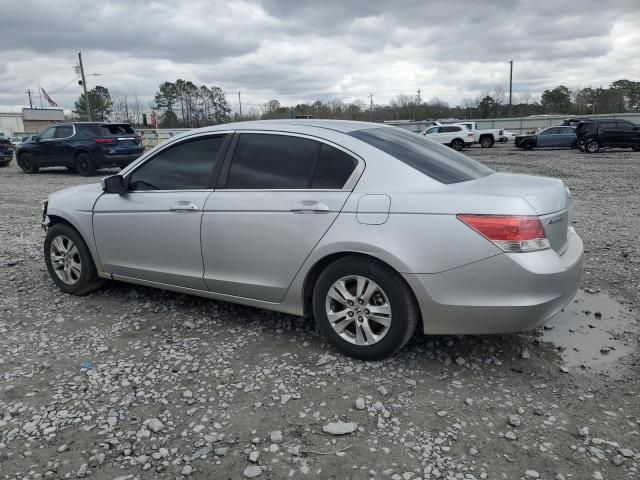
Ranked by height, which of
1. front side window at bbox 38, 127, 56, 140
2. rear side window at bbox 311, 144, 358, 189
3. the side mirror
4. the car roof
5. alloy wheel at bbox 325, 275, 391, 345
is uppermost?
front side window at bbox 38, 127, 56, 140

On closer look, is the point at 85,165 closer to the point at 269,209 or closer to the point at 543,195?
the point at 269,209

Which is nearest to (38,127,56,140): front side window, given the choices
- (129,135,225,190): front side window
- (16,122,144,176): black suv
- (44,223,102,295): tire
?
(16,122,144,176): black suv

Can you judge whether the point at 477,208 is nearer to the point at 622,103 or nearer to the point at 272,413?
the point at 272,413

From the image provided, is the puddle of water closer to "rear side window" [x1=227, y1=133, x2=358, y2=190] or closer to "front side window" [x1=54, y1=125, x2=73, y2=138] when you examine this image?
"rear side window" [x1=227, y1=133, x2=358, y2=190]

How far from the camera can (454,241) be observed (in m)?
3.00

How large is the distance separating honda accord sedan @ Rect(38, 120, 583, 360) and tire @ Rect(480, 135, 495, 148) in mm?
31236

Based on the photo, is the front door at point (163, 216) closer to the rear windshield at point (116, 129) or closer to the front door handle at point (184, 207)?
the front door handle at point (184, 207)

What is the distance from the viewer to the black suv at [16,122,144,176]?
15.7 m

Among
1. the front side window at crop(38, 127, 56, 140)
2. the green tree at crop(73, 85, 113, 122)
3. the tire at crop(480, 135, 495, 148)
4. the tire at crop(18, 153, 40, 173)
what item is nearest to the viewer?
the front side window at crop(38, 127, 56, 140)

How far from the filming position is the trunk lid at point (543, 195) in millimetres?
3062

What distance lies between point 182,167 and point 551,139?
28122 mm

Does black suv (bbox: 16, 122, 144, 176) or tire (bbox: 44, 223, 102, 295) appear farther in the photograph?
black suv (bbox: 16, 122, 144, 176)

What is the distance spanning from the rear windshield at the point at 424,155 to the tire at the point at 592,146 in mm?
23398

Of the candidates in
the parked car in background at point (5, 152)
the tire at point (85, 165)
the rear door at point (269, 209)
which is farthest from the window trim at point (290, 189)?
the parked car in background at point (5, 152)
